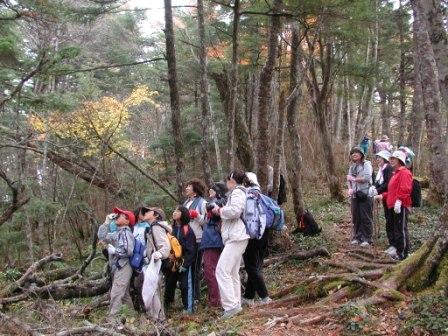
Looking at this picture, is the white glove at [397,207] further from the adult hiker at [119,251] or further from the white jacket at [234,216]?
the adult hiker at [119,251]

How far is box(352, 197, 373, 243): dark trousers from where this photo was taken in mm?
9086

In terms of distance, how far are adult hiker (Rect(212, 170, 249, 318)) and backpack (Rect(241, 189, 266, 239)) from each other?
6cm

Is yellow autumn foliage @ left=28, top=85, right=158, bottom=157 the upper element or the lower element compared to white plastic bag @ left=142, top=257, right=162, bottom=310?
upper

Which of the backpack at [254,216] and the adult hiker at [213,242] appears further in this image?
the adult hiker at [213,242]

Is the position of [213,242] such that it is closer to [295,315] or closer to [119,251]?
[119,251]

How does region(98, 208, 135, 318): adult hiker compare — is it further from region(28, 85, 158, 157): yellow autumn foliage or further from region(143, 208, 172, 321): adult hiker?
region(28, 85, 158, 157): yellow autumn foliage

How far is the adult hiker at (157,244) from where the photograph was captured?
6.19 m

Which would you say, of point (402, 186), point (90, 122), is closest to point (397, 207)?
point (402, 186)

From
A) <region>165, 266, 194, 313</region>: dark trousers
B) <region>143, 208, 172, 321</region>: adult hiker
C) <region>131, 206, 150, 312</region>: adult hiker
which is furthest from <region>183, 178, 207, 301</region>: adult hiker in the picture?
<region>131, 206, 150, 312</region>: adult hiker

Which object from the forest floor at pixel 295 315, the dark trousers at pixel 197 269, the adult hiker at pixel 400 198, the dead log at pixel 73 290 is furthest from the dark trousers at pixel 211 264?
the adult hiker at pixel 400 198

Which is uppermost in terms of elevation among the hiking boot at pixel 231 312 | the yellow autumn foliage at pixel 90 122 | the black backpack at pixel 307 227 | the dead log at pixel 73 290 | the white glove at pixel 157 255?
the yellow autumn foliage at pixel 90 122

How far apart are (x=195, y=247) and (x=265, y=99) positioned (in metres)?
3.67

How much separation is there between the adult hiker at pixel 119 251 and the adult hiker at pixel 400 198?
161 inches

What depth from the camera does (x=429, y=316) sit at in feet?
14.4
